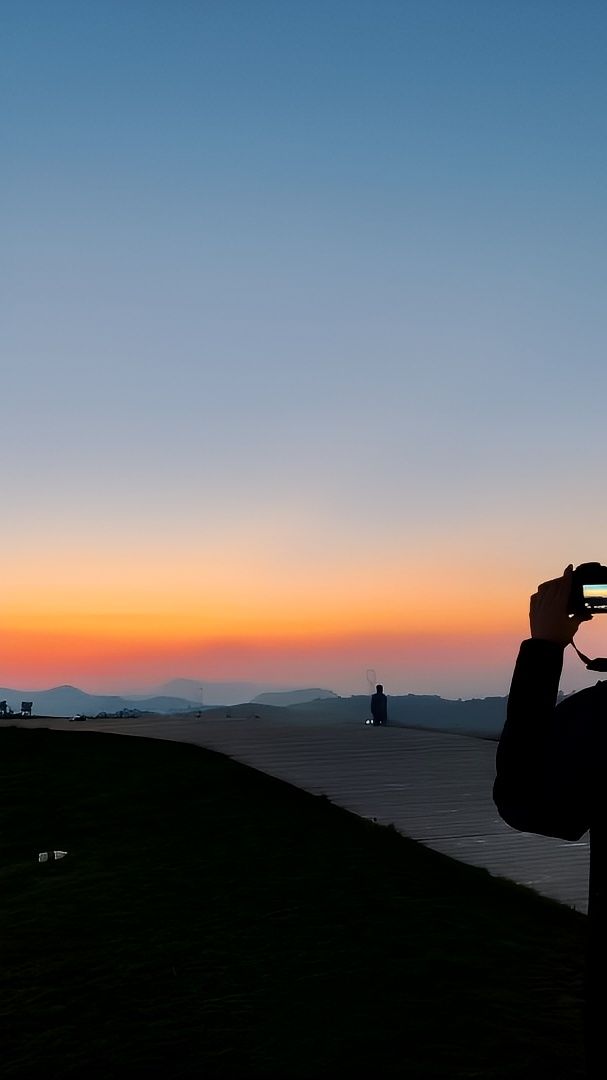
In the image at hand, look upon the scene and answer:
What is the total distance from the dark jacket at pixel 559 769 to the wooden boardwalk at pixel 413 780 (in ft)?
26.2

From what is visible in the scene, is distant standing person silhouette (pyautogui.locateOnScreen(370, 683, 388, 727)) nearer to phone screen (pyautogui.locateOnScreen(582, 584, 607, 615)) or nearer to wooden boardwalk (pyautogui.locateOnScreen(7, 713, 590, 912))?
wooden boardwalk (pyautogui.locateOnScreen(7, 713, 590, 912))

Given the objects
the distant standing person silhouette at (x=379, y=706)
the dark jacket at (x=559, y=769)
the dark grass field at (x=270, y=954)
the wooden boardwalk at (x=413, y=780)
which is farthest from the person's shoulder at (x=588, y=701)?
the distant standing person silhouette at (x=379, y=706)

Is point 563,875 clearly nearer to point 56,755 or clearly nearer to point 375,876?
point 375,876

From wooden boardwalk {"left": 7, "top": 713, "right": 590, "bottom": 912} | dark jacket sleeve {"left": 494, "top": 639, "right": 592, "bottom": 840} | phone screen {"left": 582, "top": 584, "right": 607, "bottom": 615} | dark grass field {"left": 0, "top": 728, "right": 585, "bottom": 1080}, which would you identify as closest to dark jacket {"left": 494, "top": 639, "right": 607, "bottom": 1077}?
dark jacket sleeve {"left": 494, "top": 639, "right": 592, "bottom": 840}

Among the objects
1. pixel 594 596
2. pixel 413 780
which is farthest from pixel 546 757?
pixel 413 780

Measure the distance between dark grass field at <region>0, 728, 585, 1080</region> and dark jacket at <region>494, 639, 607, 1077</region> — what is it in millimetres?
4134

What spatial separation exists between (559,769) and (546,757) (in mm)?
30

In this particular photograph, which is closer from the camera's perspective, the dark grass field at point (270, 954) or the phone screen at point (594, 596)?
the phone screen at point (594, 596)

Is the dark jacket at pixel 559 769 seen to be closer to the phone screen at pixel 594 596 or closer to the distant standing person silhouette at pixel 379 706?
the phone screen at pixel 594 596

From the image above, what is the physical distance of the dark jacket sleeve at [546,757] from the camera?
1787mm

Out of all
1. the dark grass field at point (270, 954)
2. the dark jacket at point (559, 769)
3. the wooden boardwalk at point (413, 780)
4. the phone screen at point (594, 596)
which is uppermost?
the phone screen at point (594, 596)

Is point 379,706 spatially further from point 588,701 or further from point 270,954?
point 588,701

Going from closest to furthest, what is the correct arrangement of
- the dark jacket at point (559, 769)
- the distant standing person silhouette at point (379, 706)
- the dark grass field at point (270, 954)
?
the dark jacket at point (559, 769), the dark grass field at point (270, 954), the distant standing person silhouette at point (379, 706)

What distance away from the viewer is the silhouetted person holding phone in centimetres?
179
